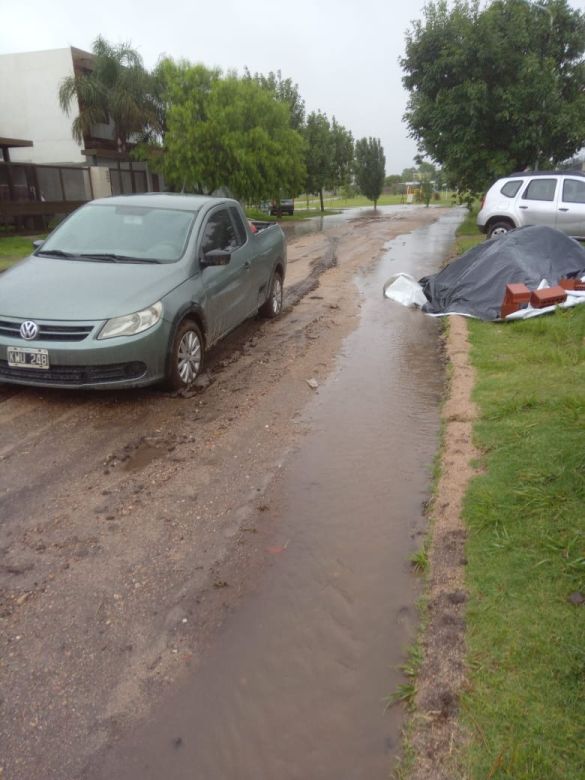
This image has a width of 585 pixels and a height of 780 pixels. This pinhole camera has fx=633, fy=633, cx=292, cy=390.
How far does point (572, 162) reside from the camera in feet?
85.9

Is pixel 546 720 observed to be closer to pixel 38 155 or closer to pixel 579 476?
pixel 579 476

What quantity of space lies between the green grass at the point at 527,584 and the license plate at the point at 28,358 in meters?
3.38

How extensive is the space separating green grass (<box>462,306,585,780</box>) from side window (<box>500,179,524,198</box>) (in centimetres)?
999

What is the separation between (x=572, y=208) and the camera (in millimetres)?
13758

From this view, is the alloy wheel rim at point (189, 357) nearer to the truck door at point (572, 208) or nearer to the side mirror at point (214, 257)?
the side mirror at point (214, 257)

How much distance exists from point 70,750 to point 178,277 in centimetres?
416

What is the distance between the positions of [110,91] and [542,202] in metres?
22.2

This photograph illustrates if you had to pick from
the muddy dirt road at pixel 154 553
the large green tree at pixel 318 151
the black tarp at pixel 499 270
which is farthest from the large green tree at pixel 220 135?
the muddy dirt road at pixel 154 553

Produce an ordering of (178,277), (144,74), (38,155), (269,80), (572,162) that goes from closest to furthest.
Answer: (178,277), (572,162), (144,74), (38,155), (269,80)

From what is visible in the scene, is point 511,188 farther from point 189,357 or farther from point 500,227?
point 189,357

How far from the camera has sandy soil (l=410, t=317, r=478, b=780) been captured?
2.26m

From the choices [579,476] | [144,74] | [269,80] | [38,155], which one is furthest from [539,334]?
[269,80]

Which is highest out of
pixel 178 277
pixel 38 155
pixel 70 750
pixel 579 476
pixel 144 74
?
pixel 144 74

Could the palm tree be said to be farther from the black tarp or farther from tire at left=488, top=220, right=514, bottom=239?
the black tarp
